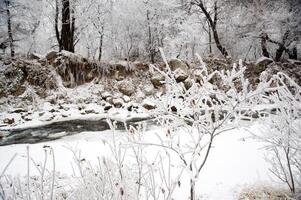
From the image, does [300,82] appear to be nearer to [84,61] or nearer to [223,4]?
[223,4]

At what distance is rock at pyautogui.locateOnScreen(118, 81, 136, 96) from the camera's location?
51.8 feet

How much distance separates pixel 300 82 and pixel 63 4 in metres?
16.4

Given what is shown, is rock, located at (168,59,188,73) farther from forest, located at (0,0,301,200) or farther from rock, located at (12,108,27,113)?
rock, located at (12,108,27,113)

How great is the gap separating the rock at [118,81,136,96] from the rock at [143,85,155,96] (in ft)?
2.42

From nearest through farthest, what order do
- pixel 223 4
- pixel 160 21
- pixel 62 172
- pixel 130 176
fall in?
pixel 130 176, pixel 62 172, pixel 223 4, pixel 160 21

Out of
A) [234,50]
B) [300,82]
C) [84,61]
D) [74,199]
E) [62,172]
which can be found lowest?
[62,172]

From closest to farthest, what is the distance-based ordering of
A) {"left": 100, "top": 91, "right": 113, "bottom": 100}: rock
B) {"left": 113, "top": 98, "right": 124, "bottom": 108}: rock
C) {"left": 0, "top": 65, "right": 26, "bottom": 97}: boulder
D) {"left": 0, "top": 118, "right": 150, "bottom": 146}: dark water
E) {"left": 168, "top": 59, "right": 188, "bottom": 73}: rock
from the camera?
{"left": 0, "top": 118, "right": 150, "bottom": 146}: dark water
{"left": 113, "top": 98, "right": 124, "bottom": 108}: rock
{"left": 0, "top": 65, "right": 26, "bottom": 97}: boulder
{"left": 100, "top": 91, "right": 113, "bottom": 100}: rock
{"left": 168, "top": 59, "right": 188, "bottom": 73}: rock

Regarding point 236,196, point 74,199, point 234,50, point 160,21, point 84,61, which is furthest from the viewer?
point 234,50

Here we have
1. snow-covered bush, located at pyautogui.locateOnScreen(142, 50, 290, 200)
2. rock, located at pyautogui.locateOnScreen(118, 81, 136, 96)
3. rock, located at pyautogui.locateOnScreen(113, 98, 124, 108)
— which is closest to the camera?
snow-covered bush, located at pyautogui.locateOnScreen(142, 50, 290, 200)

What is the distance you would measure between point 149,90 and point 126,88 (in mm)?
1501

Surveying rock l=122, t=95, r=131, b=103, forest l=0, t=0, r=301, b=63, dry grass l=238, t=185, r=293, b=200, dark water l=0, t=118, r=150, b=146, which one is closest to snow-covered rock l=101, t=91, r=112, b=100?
rock l=122, t=95, r=131, b=103

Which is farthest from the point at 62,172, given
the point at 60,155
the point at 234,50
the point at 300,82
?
the point at 234,50

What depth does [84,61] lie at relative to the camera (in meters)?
16.3

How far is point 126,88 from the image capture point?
52.1 feet
